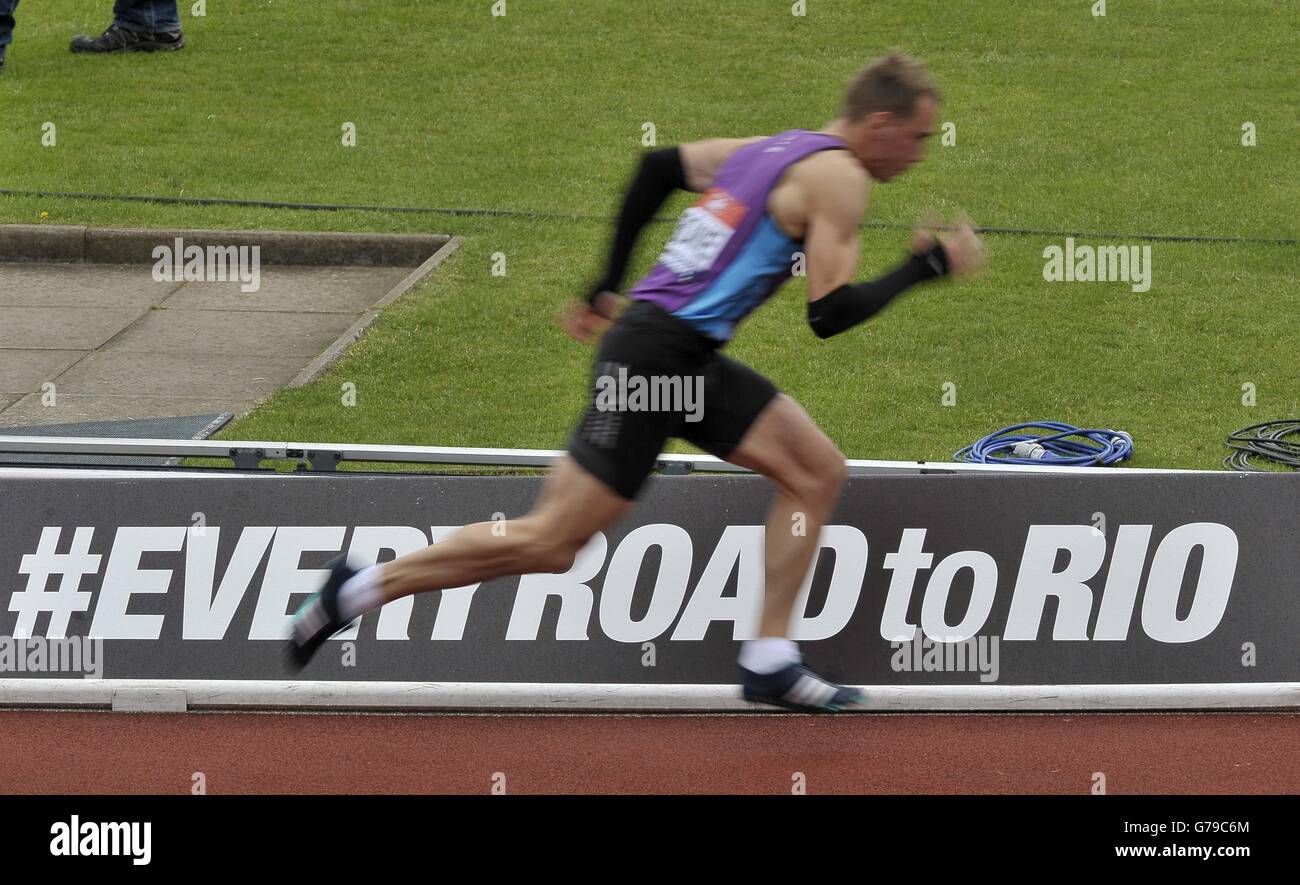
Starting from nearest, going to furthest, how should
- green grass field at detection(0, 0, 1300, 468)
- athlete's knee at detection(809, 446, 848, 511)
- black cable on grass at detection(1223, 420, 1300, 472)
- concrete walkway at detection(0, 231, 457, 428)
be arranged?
athlete's knee at detection(809, 446, 848, 511), black cable on grass at detection(1223, 420, 1300, 472), green grass field at detection(0, 0, 1300, 468), concrete walkway at detection(0, 231, 457, 428)

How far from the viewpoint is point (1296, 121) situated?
16.4 m

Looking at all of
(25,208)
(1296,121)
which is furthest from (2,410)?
(1296,121)

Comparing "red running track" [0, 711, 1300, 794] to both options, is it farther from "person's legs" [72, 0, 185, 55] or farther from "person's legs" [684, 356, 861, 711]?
"person's legs" [72, 0, 185, 55]

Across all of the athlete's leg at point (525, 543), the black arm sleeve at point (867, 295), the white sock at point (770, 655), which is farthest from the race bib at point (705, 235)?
the white sock at point (770, 655)

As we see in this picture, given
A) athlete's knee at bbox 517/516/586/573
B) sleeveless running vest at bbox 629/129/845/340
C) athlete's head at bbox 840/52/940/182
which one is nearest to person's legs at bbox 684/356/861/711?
sleeveless running vest at bbox 629/129/845/340

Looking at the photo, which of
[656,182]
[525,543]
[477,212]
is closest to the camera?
[525,543]

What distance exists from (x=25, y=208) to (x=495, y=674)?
35.1ft

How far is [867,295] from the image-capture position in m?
4.92

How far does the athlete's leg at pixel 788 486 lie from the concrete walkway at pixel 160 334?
6267 mm

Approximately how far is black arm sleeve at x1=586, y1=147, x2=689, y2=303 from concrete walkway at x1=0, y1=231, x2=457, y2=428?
574 cm

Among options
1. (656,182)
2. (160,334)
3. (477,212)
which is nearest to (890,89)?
(656,182)

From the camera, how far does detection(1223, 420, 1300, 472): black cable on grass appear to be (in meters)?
9.17

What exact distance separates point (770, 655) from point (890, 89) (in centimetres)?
191

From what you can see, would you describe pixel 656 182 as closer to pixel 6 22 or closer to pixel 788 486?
pixel 788 486
